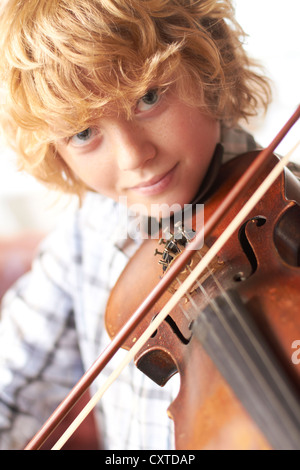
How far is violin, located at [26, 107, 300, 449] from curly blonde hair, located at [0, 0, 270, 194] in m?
0.15

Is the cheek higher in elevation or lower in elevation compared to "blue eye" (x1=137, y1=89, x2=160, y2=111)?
lower

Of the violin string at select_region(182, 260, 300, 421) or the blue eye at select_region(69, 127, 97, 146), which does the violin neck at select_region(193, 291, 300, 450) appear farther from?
the blue eye at select_region(69, 127, 97, 146)

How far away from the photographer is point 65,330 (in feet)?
2.89

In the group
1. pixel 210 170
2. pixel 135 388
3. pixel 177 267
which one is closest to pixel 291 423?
pixel 177 267

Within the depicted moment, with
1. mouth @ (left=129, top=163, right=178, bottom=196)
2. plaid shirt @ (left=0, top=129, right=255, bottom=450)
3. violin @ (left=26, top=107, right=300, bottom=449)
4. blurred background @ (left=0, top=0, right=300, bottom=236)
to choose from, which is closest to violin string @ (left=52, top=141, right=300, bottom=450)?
violin @ (left=26, top=107, right=300, bottom=449)

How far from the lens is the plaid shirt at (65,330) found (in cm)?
79

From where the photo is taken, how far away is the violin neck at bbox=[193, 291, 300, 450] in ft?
1.15

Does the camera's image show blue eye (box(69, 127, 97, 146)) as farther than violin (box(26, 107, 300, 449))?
Yes

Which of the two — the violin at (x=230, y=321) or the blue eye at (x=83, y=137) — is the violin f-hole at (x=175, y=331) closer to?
the violin at (x=230, y=321)

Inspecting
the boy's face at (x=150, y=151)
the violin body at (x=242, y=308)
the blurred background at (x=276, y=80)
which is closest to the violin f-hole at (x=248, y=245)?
the violin body at (x=242, y=308)

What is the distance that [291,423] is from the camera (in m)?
0.35

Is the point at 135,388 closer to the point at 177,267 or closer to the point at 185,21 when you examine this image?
the point at 177,267

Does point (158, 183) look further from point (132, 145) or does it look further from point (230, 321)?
point (230, 321)

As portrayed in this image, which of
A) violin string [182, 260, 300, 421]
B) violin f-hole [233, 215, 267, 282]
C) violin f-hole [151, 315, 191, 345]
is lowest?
violin f-hole [151, 315, 191, 345]
